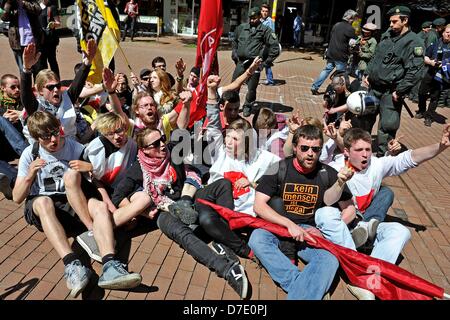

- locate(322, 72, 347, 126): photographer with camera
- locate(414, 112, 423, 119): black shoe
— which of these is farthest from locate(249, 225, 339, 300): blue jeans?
locate(414, 112, 423, 119): black shoe

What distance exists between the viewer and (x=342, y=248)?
294 centimetres

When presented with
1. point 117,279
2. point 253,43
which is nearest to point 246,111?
point 253,43

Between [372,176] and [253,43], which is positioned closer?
[372,176]

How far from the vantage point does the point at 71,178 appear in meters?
3.16

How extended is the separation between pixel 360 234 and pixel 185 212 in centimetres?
158

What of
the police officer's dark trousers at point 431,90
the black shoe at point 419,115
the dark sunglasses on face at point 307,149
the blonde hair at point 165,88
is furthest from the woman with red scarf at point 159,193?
the black shoe at point 419,115

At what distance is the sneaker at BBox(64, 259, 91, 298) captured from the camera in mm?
2652

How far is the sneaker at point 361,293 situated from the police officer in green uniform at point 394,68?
323 centimetres

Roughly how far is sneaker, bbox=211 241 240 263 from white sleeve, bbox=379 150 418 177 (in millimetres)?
1676

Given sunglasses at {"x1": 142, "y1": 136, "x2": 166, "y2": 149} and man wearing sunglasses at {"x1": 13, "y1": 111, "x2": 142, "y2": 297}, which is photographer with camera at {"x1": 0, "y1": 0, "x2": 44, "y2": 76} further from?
sunglasses at {"x1": 142, "y1": 136, "x2": 166, "y2": 149}

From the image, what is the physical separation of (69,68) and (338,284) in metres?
10.7

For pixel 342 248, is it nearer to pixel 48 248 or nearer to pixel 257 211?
pixel 257 211

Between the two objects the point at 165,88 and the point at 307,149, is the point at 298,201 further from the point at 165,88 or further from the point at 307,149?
the point at 165,88

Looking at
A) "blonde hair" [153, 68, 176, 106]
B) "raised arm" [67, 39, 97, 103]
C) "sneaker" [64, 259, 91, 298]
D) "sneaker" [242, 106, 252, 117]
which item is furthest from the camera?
"sneaker" [242, 106, 252, 117]
